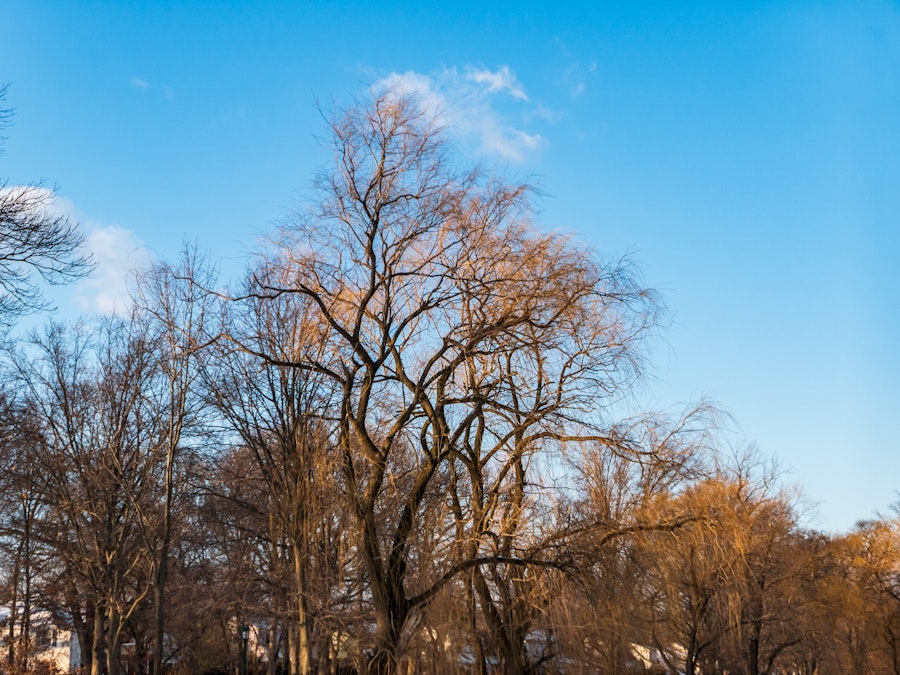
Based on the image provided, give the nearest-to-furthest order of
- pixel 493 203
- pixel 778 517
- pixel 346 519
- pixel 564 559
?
pixel 564 559 → pixel 346 519 → pixel 493 203 → pixel 778 517

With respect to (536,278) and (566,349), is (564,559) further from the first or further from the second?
(536,278)

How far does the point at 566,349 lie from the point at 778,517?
2336 centimetres

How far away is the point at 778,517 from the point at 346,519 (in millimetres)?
24910

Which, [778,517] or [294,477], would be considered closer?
[294,477]

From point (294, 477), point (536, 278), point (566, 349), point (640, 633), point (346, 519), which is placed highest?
point (536, 278)

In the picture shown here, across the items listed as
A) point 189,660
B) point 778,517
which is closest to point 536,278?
point 778,517

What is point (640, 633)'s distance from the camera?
1138cm

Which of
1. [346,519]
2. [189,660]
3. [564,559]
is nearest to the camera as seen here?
[564,559]

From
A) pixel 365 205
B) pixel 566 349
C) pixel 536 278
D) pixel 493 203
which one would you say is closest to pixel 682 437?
pixel 566 349

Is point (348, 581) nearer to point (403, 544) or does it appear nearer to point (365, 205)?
point (403, 544)

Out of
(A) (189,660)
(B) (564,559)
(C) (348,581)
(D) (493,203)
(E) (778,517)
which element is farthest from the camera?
(A) (189,660)

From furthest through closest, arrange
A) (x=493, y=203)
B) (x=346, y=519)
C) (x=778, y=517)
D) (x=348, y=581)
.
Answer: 1. (x=778, y=517)
2. (x=348, y=581)
3. (x=493, y=203)
4. (x=346, y=519)

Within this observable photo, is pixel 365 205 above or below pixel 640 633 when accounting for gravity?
above

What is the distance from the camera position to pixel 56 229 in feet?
38.2
